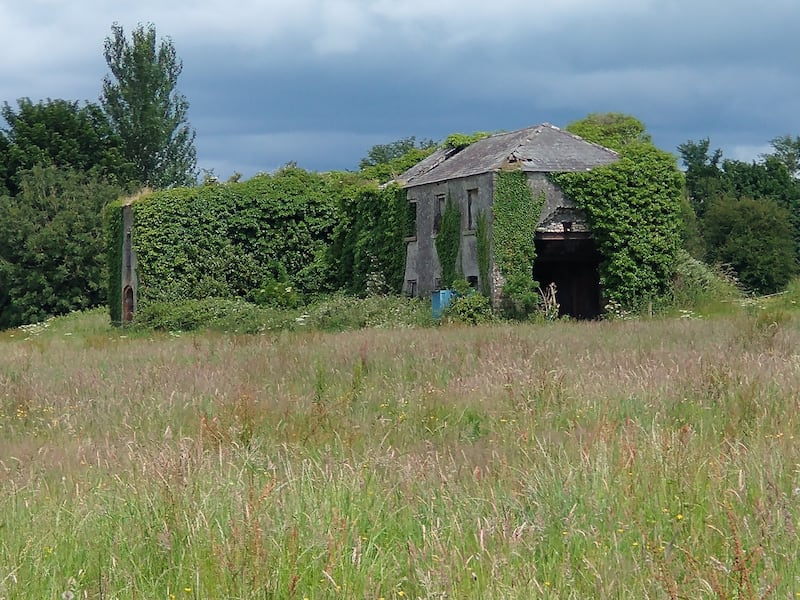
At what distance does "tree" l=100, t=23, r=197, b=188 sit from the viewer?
6788 cm

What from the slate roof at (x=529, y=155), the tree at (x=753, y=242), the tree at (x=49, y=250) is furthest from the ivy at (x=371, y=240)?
the tree at (x=753, y=242)

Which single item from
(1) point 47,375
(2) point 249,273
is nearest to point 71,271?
(2) point 249,273

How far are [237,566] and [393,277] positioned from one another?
32.2 m

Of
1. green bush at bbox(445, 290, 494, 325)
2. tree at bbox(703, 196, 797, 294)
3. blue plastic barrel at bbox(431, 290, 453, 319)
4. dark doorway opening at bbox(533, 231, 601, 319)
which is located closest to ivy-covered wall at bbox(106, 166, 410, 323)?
blue plastic barrel at bbox(431, 290, 453, 319)

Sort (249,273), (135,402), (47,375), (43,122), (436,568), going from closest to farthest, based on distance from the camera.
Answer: (436,568), (135,402), (47,375), (249,273), (43,122)

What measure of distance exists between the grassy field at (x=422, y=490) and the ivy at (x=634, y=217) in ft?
68.9

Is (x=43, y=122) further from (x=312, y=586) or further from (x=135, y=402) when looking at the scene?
(x=312, y=586)

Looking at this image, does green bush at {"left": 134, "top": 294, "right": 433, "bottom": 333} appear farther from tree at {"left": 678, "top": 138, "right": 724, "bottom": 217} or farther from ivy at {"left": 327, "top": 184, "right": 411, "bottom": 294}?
tree at {"left": 678, "top": 138, "right": 724, "bottom": 217}

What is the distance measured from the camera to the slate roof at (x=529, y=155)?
32094mm

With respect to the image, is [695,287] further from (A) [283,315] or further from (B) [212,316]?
(B) [212,316]

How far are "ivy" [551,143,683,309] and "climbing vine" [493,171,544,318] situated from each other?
1130mm

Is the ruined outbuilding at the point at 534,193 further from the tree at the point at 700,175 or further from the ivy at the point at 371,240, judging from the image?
the tree at the point at 700,175

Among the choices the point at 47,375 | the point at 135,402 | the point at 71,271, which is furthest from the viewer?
the point at 71,271

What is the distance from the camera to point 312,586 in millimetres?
4625
